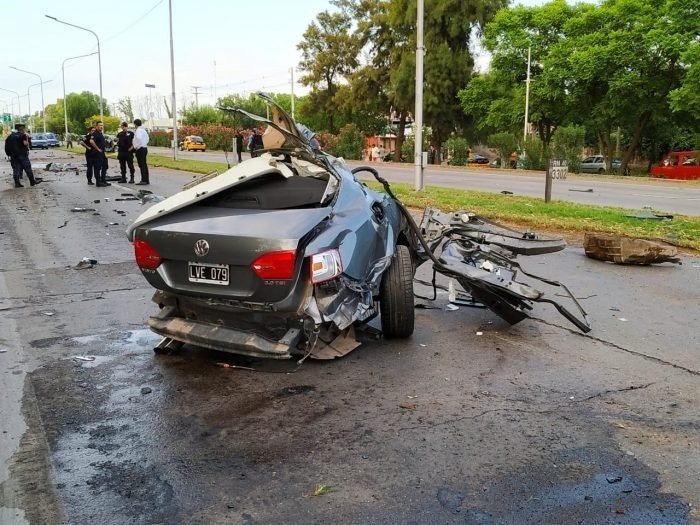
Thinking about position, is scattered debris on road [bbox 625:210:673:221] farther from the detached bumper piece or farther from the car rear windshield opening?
the detached bumper piece

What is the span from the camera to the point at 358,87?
54.8 m

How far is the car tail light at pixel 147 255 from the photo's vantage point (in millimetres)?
4496

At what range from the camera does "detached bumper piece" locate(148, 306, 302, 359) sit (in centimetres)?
421

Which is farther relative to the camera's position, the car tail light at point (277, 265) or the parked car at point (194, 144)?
the parked car at point (194, 144)

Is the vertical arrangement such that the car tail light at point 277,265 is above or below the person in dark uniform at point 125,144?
below

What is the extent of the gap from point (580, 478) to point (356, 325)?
8.01 ft

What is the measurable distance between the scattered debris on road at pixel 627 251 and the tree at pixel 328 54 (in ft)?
175

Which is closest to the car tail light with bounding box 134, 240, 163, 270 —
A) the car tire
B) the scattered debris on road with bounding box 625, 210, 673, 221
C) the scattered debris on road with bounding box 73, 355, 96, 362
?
the scattered debris on road with bounding box 73, 355, 96, 362

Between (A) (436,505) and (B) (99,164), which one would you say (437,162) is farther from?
(A) (436,505)

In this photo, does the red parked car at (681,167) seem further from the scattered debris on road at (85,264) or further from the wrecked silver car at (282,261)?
the wrecked silver car at (282,261)

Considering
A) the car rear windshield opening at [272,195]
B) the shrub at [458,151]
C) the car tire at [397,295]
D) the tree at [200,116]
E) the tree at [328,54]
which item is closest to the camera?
Result: the car rear windshield opening at [272,195]

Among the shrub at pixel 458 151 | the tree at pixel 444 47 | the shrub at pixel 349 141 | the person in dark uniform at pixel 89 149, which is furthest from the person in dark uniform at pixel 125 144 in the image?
the tree at pixel 444 47

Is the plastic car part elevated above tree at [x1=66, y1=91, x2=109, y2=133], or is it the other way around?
tree at [x1=66, y1=91, x2=109, y2=133]

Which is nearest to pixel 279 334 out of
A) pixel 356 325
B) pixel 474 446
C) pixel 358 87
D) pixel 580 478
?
pixel 356 325
